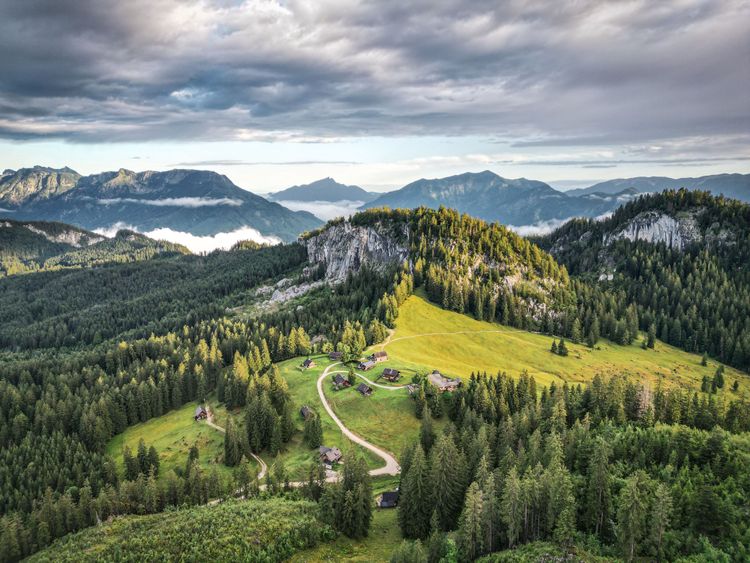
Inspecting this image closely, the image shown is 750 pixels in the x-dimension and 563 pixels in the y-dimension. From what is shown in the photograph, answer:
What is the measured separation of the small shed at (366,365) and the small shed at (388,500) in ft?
170

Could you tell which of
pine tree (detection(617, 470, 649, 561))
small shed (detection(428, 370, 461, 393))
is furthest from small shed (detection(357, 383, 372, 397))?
pine tree (detection(617, 470, 649, 561))

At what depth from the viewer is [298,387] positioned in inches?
4843

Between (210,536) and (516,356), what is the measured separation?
386ft

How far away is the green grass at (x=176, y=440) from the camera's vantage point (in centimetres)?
10144

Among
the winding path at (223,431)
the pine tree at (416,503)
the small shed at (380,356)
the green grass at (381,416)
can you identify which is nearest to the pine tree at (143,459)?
the winding path at (223,431)

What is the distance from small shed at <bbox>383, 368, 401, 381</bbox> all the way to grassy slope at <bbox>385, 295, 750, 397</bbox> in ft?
29.3

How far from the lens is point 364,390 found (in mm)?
113062

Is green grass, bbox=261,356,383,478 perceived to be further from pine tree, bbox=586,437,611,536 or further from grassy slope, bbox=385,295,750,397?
pine tree, bbox=586,437,611,536

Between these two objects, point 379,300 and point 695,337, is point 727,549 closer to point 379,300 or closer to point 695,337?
→ point 379,300

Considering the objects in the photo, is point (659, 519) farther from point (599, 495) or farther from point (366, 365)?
point (366, 365)

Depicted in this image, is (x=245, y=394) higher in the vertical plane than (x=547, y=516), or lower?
lower

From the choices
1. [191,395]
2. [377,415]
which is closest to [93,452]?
[191,395]

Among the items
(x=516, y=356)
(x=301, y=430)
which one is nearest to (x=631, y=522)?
(x=301, y=430)

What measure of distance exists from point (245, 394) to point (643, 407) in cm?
9365
